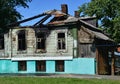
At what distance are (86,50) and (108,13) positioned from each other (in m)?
6.19

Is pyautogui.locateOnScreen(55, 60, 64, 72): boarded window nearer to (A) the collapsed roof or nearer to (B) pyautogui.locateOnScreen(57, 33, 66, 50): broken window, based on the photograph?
(B) pyautogui.locateOnScreen(57, 33, 66, 50): broken window

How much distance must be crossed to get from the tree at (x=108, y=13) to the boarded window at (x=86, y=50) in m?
3.73

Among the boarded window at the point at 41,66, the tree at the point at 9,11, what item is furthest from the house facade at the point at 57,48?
the tree at the point at 9,11

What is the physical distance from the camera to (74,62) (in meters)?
43.2

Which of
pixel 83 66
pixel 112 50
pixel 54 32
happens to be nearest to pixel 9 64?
pixel 54 32

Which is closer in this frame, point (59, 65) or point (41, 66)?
point (59, 65)

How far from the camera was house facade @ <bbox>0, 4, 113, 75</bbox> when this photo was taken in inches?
1683

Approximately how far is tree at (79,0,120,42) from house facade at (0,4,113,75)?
1.27 m

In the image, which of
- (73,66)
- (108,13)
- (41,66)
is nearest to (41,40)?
(41,66)

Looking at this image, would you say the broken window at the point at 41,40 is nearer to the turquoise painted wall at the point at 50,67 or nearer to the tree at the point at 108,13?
the turquoise painted wall at the point at 50,67

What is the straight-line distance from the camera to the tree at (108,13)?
44.8 metres

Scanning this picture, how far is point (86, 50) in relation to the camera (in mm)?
43125

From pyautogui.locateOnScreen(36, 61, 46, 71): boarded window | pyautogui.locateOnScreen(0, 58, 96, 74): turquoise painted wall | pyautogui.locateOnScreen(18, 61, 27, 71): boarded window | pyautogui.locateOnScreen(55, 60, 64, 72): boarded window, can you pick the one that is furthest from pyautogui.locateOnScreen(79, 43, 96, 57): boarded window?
pyautogui.locateOnScreen(18, 61, 27, 71): boarded window

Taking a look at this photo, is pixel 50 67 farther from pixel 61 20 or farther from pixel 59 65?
pixel 61 20
